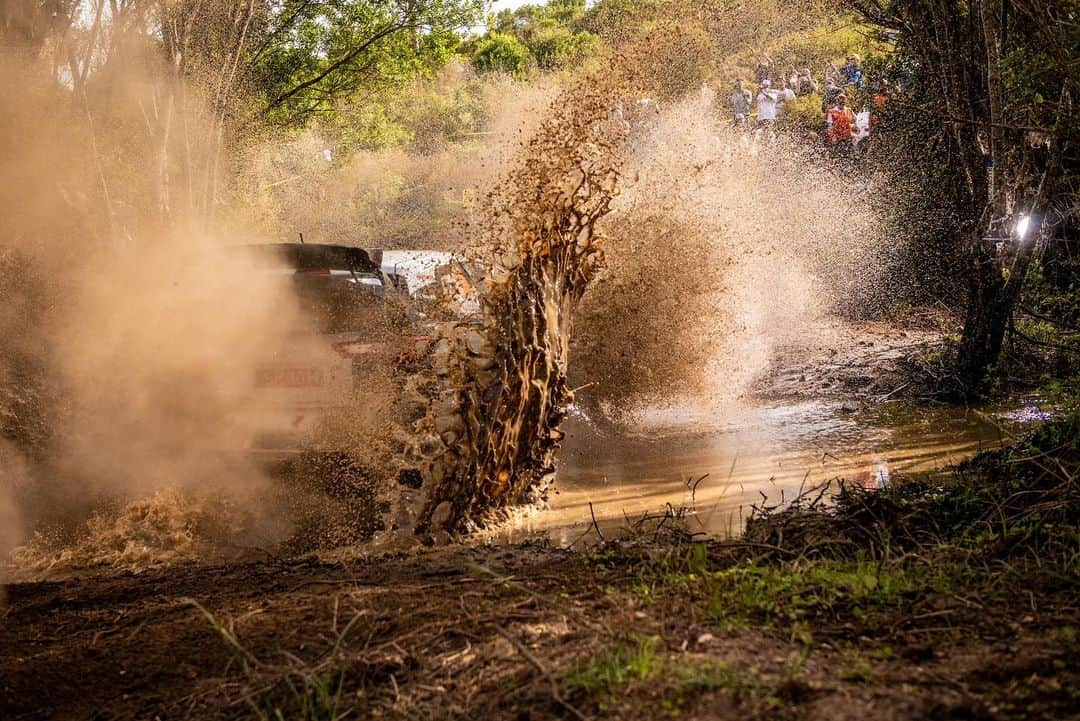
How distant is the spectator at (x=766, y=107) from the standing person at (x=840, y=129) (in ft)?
4.74

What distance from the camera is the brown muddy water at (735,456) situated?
5910 mm

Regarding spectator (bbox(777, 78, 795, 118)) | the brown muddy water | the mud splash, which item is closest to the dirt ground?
the mud splash

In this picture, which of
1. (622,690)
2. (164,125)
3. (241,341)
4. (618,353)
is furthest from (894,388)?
(164,125)

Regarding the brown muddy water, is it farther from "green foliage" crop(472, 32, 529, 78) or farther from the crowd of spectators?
"green foliage" crop(472, 32, 529, 78)

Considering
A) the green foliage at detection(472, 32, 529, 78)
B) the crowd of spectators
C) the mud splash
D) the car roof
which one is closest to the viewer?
the mud splash

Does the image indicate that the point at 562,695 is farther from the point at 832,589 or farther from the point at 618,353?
the point at 618,353

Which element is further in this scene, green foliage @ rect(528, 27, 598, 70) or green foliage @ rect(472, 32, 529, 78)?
green foliage @ rect(472, 32, 529, 78)

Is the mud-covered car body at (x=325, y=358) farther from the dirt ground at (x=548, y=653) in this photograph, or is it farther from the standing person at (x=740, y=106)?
the standing person at (x=740, y=106)

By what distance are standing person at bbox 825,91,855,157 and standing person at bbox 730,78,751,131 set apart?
201 cm

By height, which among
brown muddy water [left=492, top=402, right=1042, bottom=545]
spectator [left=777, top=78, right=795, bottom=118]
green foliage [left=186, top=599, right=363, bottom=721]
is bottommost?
brown muddy water [left=492, top=402, right=1042, bottom=545]

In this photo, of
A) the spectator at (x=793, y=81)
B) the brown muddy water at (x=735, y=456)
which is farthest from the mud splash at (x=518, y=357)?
the spectator at (x=793, y=81)

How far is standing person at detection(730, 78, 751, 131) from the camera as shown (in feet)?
60.3

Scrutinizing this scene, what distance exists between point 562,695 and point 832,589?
47.7 inches

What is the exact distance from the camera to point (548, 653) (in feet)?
8.70
